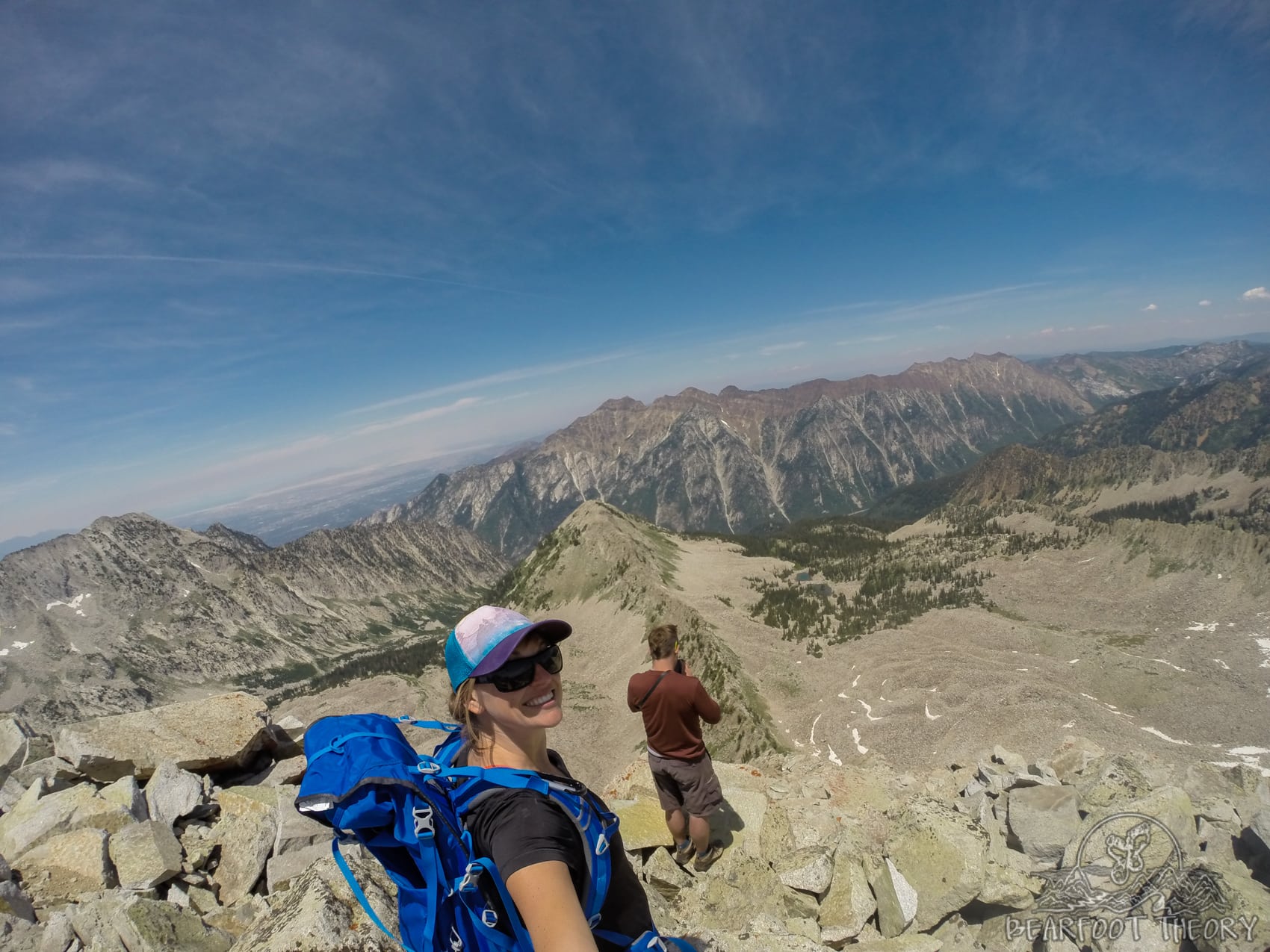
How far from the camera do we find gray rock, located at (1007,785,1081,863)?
9578 mm

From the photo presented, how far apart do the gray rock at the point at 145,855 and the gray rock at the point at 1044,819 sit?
14560mm

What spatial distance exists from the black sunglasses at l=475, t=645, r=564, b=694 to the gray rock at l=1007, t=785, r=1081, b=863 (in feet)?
34.9

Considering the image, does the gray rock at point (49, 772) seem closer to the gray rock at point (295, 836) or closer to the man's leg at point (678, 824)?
the gray rock at point (295, 836)

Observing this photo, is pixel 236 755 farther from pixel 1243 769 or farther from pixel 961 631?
pixel 961 631

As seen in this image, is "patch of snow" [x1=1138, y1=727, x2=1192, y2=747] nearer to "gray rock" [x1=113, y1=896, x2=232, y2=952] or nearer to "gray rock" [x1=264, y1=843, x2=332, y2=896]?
"gray rock" [x1=264, y1=843, x2=332, y2=896]

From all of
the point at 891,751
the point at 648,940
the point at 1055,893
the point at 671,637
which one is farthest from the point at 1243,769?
the point at 891,751

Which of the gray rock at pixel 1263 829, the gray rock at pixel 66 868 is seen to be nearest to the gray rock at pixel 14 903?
the gray rock at pixel 66 868

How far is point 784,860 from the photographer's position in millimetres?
10109

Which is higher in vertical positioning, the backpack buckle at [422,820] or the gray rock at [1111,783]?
the backpack buckle at [422,820]

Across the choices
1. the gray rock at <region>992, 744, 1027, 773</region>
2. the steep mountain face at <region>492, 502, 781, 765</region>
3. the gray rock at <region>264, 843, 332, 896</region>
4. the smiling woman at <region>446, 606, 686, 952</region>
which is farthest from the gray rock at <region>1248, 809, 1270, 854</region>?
the steep mountain face at <region>492, 502, 781, 765</region>

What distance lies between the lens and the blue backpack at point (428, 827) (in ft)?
10.2

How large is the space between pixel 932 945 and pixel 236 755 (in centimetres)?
1426

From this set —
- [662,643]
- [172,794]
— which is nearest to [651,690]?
[662,643]

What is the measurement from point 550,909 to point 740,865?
8929mm
